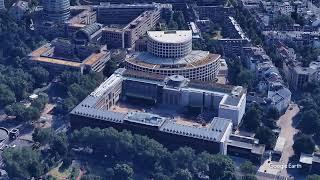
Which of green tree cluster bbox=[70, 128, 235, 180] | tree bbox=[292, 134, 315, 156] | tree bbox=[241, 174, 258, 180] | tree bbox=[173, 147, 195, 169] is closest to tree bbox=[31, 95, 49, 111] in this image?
green tree cluster bbox=[70, 128, 235, 180]

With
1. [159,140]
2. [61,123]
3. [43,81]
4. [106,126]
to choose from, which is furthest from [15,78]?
[159,140]

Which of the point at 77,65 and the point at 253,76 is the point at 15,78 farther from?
the point at 253,76

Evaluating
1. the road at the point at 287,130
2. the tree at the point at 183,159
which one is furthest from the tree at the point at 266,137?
the tree at the point at 183,159

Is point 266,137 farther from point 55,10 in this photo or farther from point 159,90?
point 55,10

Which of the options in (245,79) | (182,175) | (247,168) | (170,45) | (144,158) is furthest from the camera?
(170,45)

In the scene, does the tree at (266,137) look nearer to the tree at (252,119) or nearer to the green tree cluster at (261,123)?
the green tree cluster at (261,123)

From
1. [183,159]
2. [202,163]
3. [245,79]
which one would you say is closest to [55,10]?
[245,79]

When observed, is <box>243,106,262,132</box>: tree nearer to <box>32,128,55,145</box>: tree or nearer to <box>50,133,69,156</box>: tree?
<box>50,133,69,156</box>: tree

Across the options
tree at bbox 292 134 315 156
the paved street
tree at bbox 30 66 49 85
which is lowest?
the paved street
